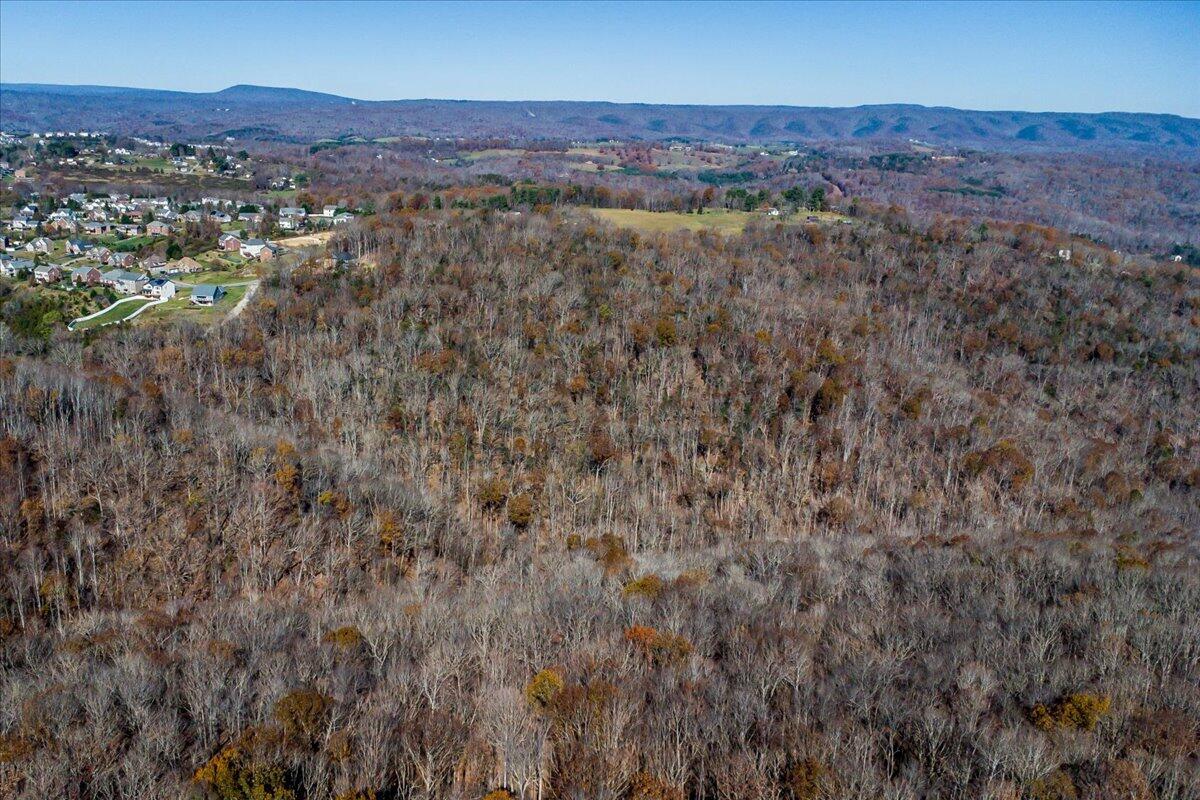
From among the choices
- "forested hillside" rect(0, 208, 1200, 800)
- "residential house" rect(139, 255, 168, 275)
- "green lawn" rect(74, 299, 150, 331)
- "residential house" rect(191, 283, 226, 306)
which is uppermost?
"residential house" rect(139, 255, 168, 275)

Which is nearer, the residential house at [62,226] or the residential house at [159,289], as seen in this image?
the residential house at [159,289]

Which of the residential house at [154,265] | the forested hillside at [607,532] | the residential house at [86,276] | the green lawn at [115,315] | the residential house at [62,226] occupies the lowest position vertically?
the forested hillside at [607,532]

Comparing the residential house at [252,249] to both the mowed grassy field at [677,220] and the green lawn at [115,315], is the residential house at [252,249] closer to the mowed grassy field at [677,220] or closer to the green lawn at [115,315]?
the green lawn at [115,315]

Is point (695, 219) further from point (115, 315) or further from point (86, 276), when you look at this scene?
point (86, 276)

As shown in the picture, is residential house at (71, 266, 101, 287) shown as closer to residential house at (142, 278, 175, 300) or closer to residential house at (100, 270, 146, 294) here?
residential house at (100, 270, 146, 294)

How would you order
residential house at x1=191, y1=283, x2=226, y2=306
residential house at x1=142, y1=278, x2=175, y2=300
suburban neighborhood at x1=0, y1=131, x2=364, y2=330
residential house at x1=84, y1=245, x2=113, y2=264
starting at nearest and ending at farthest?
residential house at x1=191, y1=283, x2=226, y2=306 < suburban neighborhood at x1=0, y1=131, x2=364, y2=330 < residential house at x1=142, y1=278, x2=175, y2=300 < residential house at x1=84, y1=245, x2=113, y2=264

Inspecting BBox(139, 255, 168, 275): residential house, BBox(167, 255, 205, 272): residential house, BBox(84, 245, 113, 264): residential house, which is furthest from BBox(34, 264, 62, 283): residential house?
BBox(167, 255, 205, 272): residential house

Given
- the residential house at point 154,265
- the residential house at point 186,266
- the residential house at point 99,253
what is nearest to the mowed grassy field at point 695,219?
the residential house at point 186,266
